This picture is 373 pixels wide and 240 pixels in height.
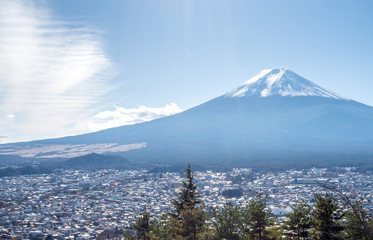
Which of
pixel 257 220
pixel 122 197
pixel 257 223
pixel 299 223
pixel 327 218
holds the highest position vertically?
pixel 327 218

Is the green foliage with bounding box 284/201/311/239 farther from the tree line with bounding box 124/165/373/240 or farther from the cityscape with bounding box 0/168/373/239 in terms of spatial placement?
the cityscape with bounding box 0/168/373/239

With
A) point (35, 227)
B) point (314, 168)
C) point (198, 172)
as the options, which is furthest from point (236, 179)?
point (35, 227)

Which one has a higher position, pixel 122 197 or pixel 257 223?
pixel 257 223

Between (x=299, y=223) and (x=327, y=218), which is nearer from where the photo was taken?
(x=327, y=218)

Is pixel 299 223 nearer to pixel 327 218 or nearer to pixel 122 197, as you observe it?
pixel 327 218

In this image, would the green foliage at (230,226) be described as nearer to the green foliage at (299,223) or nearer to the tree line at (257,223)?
the tree line at (257,223)

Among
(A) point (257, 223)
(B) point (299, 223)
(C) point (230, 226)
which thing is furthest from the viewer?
(A) point (257, 223)

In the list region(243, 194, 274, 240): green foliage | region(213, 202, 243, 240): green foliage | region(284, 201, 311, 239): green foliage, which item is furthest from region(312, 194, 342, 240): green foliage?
region(213, 202, 243, 240): green foliage

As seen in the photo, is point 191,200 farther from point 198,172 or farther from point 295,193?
point 198,172

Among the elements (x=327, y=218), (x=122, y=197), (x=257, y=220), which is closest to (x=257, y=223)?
(x=257, y=220)

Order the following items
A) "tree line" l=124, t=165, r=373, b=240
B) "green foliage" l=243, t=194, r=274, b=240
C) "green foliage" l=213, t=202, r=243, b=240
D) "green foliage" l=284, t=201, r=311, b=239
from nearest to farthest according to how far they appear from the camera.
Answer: "tree line" l=124, t=165, r=373, b=240 → "green foliage" l=284, t=201, r=311, b=239 → "green foliage" l=213, t=202, r=243, b=240 → "green foliage" l=243, t=194, r=274, b=240

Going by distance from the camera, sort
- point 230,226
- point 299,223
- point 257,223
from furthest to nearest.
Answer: point 257,223 < point 230,226 < point 299,223
